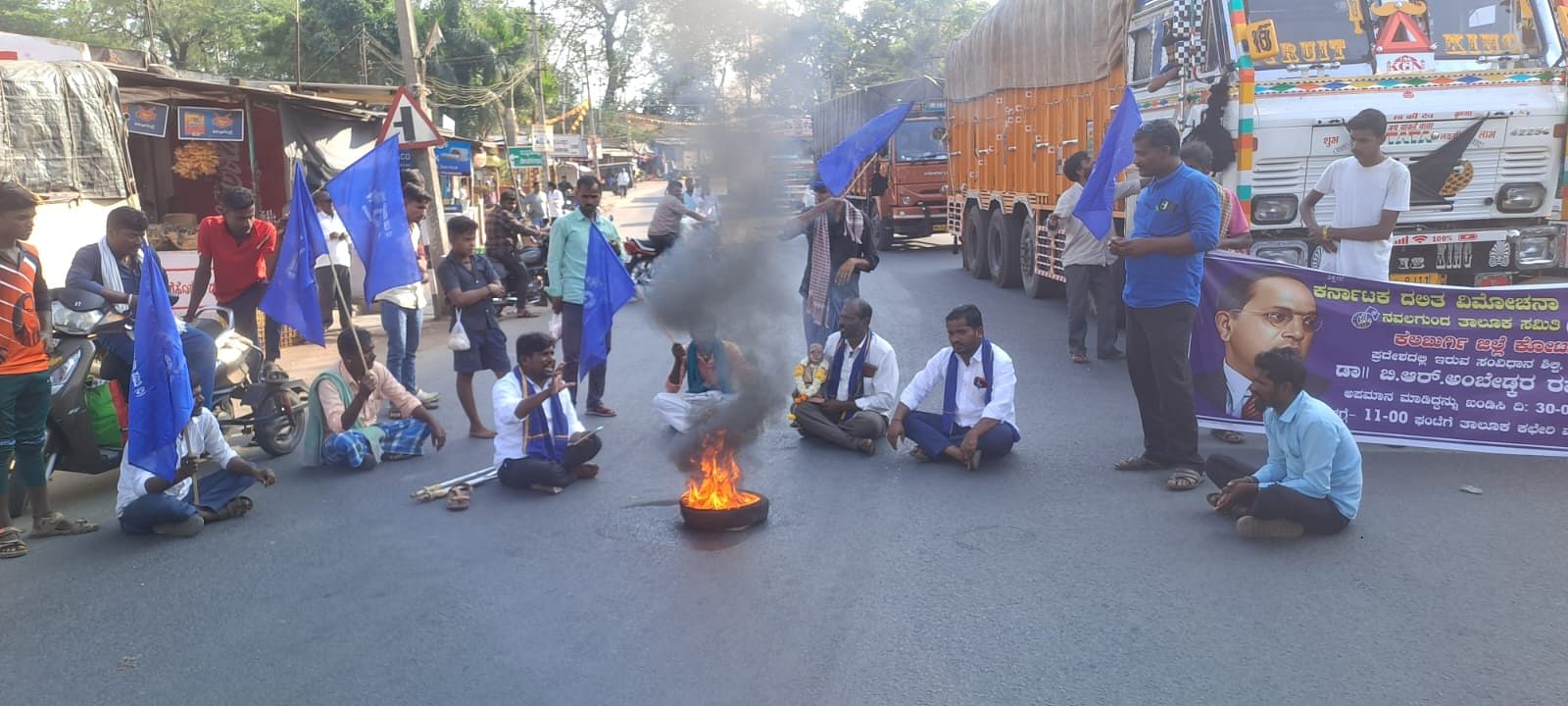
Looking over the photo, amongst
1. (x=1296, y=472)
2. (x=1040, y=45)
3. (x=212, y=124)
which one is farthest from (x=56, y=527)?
(x=1040, y=45)

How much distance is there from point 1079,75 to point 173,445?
9097 millimetres

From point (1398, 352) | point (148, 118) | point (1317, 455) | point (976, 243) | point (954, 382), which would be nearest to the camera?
point (1317, 455)

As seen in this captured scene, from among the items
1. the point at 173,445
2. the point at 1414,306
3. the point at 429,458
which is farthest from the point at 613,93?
the point at 1414,306

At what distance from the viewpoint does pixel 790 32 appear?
587cm

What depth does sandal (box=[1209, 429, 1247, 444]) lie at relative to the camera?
263 inches

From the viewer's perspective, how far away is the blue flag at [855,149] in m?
6.93

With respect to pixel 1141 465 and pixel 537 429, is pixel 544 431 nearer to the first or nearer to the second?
pixel 537 429

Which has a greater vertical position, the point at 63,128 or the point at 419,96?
the point at 419,96

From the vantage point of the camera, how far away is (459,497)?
602 centimetres

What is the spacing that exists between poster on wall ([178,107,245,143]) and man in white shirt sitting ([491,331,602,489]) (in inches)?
349

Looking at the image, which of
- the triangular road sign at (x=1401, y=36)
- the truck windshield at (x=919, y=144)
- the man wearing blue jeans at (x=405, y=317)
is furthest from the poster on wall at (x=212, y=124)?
the triangular road sign at (x=1401, y=36)

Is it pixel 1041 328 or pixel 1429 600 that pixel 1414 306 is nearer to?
pixel 1429 600

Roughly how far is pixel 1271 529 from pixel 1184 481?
→ 83cm

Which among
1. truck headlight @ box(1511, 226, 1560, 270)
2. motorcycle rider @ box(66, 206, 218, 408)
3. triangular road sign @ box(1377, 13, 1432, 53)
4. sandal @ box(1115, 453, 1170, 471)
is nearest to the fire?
sandal @ box(1115, 453, 1170, 471)
